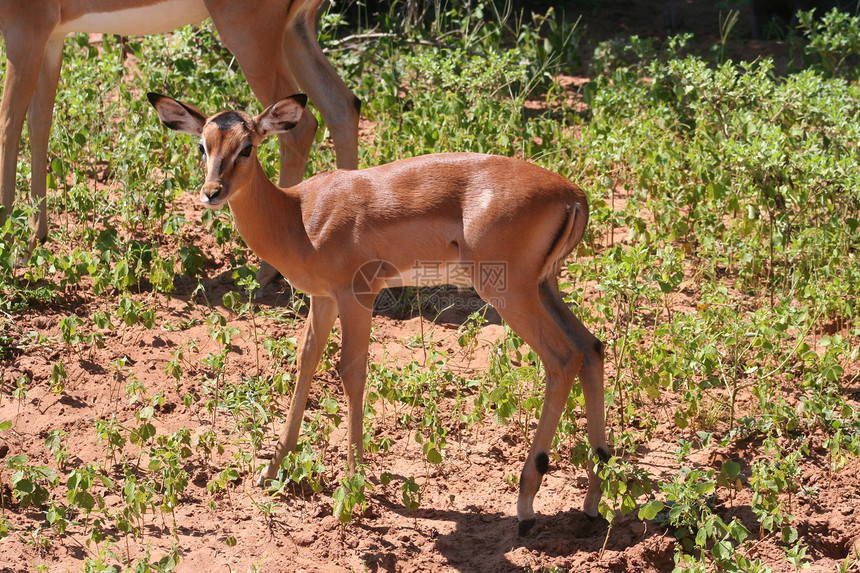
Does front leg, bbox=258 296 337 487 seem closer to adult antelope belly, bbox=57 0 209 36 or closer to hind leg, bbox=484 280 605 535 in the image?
hind leg, bbox=484 280 605 535

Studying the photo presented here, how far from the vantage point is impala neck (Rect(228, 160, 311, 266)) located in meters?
4.80

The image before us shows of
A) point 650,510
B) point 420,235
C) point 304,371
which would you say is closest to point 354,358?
point 304,371

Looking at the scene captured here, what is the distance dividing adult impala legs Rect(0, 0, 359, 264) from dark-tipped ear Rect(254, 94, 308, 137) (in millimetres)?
1689

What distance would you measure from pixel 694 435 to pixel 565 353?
3.60 ft

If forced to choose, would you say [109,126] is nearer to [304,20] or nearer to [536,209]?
[304,20]

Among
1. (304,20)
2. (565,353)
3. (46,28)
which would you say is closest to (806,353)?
(565,353)

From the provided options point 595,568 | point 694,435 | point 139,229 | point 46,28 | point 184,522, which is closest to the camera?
point 595,568

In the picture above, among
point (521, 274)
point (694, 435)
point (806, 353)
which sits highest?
point (521, 274)

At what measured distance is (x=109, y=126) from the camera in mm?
7605

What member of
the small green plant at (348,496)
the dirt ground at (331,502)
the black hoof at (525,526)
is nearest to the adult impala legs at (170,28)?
the dirt ground at (331,502)

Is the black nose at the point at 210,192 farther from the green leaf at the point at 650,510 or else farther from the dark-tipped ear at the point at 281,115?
the green leaf at the point at 650,510

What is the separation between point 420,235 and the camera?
15.7 feet

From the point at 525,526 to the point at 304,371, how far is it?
4.27 feet

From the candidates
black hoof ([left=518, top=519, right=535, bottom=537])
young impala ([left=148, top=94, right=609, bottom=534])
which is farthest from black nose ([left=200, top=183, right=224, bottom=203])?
black hoof ([left=518, top=519, right=535, bottom=537])
